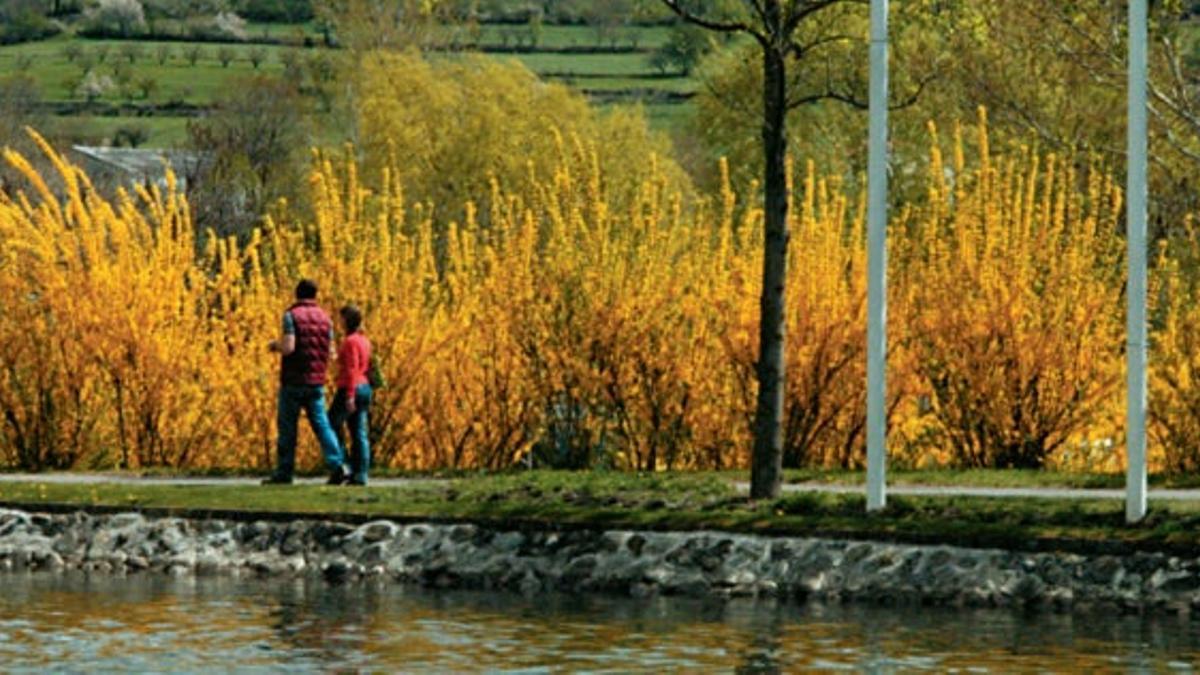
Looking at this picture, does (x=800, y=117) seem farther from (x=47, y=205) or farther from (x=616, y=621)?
(x=616, y=621)

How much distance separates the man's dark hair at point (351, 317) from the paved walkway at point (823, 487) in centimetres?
156

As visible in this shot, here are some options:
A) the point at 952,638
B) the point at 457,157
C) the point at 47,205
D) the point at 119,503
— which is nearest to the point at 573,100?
the point at 457,157

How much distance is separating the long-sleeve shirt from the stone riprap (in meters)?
3.33

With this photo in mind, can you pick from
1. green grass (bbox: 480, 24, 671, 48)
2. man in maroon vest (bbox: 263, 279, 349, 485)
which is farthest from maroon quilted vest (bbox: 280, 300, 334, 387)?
green grass (bbox: 480, 24, 671, 48)

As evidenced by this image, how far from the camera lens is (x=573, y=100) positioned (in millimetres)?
97375

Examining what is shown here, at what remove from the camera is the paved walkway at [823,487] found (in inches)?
983

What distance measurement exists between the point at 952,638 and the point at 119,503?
9.34 metres

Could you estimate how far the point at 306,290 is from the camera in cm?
2802

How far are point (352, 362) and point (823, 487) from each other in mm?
4909

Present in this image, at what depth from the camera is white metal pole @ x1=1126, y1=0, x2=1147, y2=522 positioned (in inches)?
→ 874

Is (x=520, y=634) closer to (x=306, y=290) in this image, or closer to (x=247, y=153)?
(x=306, y=290)

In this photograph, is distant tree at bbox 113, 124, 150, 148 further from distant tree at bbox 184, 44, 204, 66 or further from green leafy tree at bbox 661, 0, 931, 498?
green leafy tree at bbox 661, 0, 931, 498

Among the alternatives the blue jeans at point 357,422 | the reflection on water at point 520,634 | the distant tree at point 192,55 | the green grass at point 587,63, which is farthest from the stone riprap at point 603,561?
the distant tree at point 192,55

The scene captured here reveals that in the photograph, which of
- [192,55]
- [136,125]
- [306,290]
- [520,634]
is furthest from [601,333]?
[192,55]
